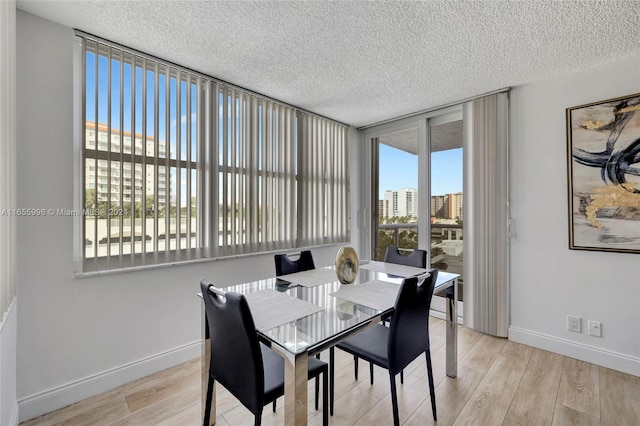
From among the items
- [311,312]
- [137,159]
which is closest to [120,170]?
[137,159]

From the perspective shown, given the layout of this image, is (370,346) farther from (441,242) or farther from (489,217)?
(441,242)

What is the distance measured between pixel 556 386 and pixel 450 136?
2.52 m

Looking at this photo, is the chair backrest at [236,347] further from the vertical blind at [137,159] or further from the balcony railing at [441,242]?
the balcony railing at [441,242]

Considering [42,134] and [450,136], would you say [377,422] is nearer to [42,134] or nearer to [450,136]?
[42,134]

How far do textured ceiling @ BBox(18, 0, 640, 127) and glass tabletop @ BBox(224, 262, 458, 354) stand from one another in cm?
170

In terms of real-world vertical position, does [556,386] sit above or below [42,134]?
below

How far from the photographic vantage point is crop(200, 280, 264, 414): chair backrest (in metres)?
1.18

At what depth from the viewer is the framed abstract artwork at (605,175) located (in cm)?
220

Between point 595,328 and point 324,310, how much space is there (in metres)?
2.48

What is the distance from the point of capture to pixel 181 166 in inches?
93.1

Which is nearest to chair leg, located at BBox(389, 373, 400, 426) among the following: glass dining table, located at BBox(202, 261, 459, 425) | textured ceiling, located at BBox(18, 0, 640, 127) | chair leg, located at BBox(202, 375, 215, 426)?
glass dining table, located at BBox(202, 261, 459, 425)

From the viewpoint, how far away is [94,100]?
197cm

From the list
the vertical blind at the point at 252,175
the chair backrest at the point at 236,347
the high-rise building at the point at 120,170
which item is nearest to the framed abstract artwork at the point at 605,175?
the vertical blind at the point at 252,175

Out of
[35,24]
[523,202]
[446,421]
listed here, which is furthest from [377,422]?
[35,24]
